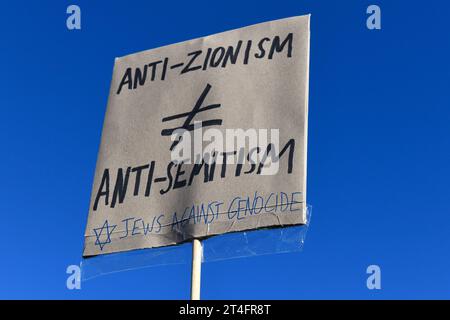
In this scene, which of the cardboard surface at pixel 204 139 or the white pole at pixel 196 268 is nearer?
the white pole at pixel 196 268

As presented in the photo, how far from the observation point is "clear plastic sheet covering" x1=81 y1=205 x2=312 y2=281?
317 inches

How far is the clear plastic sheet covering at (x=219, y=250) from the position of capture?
805cm

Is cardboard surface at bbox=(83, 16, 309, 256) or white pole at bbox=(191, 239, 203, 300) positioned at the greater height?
cardboard surface at bbox=(83, 16, 309, 256)

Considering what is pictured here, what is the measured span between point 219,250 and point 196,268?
309 mm

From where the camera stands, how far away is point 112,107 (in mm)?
9492

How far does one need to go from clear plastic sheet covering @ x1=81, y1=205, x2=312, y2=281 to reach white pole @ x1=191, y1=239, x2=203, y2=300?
8 centimetres

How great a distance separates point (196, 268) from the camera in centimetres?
806

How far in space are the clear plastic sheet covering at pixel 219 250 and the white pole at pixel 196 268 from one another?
80mm

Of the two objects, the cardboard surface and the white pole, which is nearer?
the white pole

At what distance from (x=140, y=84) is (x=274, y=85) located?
1466 mm

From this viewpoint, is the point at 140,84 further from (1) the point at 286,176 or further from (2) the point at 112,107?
(1) the point at 286,176

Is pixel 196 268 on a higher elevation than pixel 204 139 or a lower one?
lower

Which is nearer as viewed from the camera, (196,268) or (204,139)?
(196,268)
